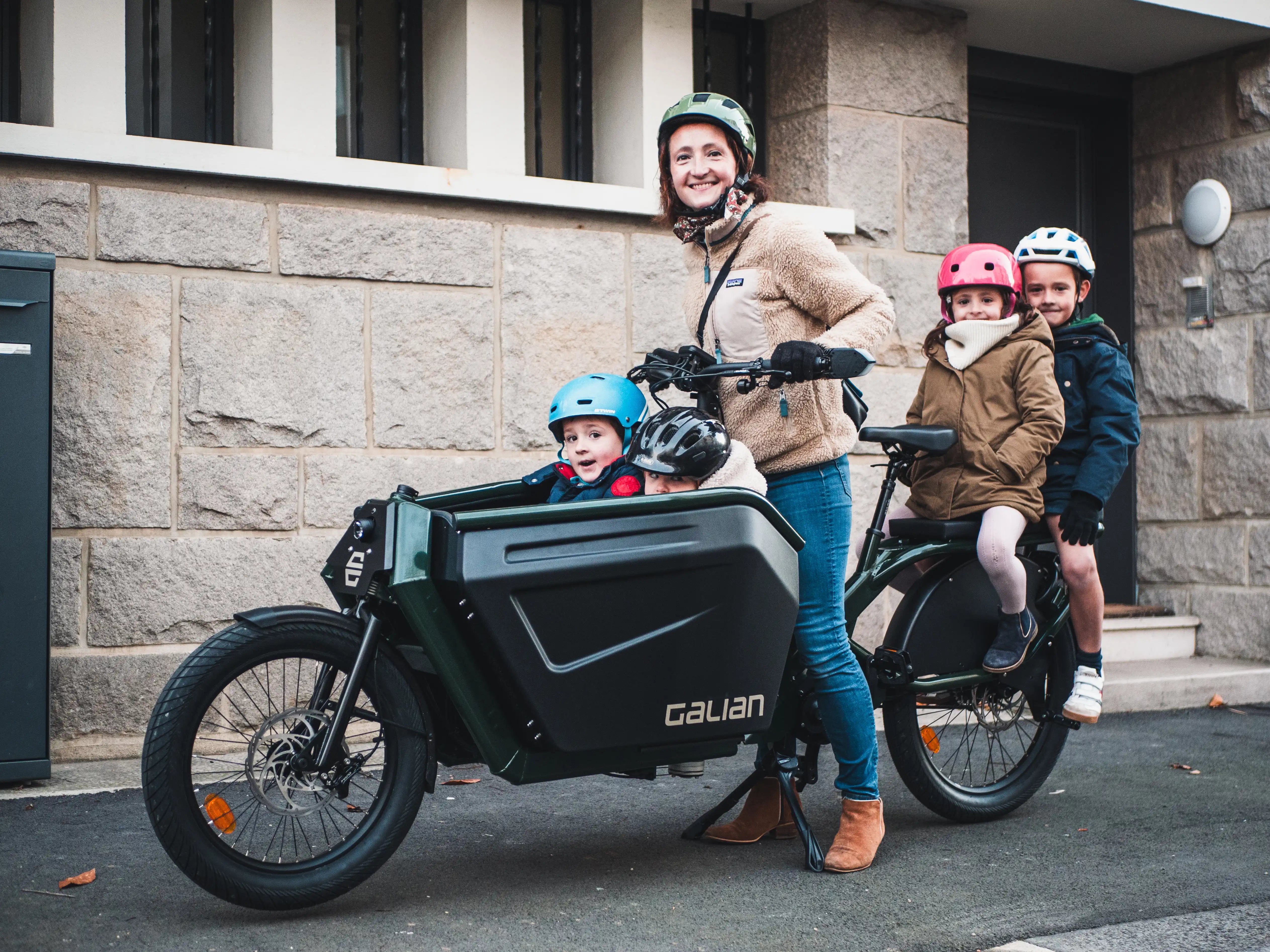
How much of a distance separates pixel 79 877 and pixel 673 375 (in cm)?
195

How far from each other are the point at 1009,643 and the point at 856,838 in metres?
0.84

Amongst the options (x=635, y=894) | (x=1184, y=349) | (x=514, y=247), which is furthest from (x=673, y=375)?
(x=1184, y=349)

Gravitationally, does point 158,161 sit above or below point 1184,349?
above

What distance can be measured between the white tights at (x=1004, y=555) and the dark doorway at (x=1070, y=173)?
11.8ft

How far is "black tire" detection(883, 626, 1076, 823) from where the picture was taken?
4027mm

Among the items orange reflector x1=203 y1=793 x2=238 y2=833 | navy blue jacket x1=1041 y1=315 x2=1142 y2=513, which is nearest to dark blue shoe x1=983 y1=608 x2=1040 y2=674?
navy blue jacket x1=1041 y1=315 x2=1142 y2=513

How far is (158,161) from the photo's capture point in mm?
4949

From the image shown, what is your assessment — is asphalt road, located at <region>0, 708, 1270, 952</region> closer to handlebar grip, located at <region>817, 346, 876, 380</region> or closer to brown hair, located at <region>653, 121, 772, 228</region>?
handlebar grip, located at <region>817, 346, 876, 380</region>

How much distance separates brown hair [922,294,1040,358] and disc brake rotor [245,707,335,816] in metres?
2.27

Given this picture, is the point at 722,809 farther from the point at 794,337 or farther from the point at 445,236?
the point at 445,236

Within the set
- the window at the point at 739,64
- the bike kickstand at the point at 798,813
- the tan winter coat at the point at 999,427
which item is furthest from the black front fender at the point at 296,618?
the window at the point at 739,64

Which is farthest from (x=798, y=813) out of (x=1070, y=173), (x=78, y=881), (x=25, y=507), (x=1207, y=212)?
(x=1070, y=173)

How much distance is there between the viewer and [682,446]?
3322 mm

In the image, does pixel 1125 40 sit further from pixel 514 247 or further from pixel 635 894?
Result: pixel 635 894
